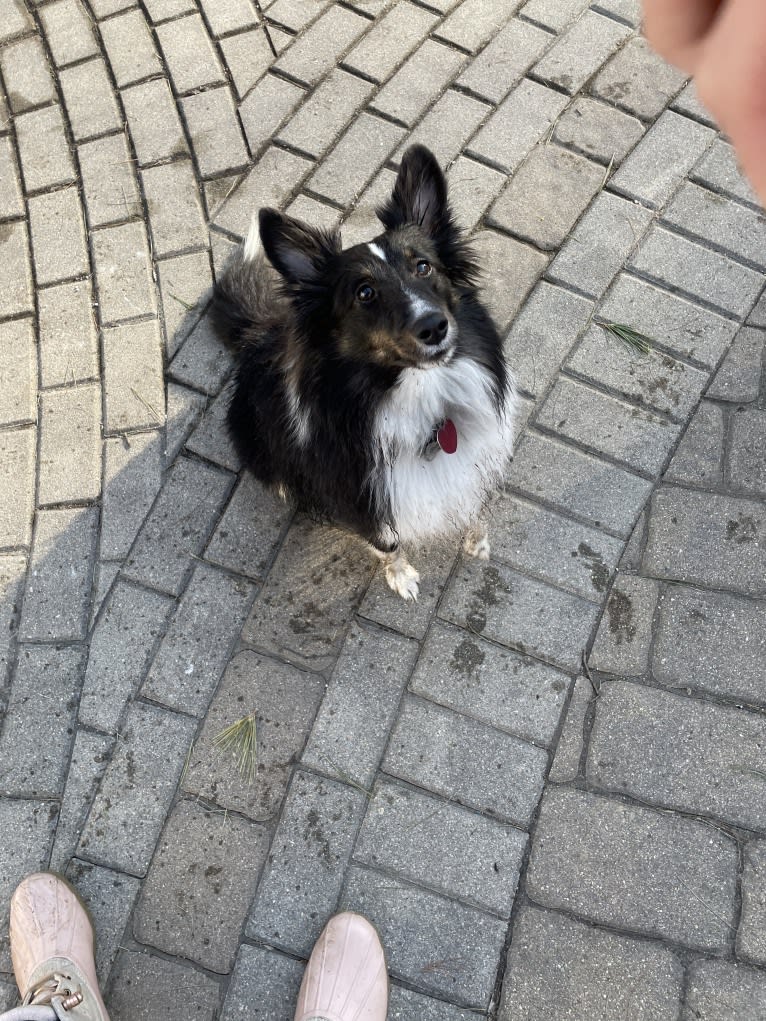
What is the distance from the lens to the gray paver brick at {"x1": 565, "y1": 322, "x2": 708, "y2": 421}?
10.9 ft

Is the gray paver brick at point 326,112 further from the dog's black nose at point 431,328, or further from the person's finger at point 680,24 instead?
the person's finger at point 680,24

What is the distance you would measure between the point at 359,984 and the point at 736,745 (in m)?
1.52

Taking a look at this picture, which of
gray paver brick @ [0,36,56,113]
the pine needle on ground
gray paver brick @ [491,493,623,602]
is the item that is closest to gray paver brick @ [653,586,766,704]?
gray paver brick @ [491,493,623,602]

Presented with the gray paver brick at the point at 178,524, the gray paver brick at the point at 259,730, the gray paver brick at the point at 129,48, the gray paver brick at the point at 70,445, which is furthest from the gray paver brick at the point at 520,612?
the gray paver brick at the point at 129,48

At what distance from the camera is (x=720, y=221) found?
3625 millimetres

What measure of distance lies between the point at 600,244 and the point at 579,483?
3.95 ft

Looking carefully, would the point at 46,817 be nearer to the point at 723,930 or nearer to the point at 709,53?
the point at 723,930

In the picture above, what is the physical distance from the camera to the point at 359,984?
2.48 meters

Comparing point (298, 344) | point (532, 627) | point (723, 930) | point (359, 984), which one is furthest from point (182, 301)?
point (723, 930)

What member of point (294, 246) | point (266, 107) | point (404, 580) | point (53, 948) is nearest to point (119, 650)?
point (53, 948)

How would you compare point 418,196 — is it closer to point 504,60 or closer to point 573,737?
point 573,737

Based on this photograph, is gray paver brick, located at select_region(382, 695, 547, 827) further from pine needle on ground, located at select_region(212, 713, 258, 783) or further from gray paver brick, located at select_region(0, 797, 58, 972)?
gray paver brick, located at select_region(0, 797, 58, 972)

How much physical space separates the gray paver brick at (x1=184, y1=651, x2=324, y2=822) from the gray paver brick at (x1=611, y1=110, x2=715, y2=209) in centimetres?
273

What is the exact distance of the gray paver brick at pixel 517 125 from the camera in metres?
3.76
